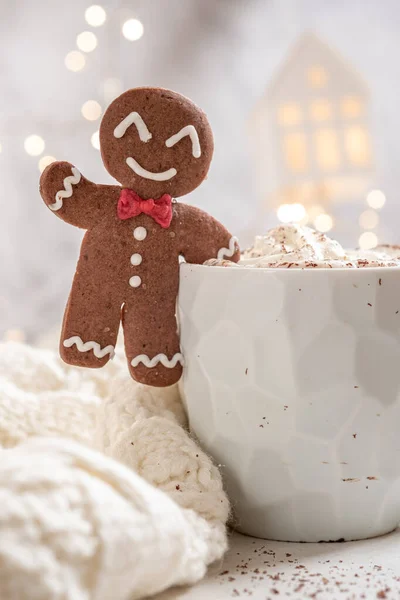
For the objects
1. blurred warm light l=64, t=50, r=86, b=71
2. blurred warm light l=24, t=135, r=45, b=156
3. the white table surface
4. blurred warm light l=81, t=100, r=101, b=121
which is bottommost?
the white table surface

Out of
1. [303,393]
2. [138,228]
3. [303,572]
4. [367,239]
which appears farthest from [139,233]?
[367,239]

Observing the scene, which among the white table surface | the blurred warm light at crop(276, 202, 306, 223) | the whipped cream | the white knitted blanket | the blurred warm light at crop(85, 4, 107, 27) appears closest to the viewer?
the white knitted blanket

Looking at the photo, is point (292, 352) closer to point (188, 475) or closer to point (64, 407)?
point (188, 475)

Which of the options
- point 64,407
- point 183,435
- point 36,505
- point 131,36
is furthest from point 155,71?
point 36,505

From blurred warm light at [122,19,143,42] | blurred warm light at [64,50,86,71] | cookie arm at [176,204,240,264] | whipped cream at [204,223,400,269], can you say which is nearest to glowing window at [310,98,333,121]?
blurred warm light at [122,19,143,42]

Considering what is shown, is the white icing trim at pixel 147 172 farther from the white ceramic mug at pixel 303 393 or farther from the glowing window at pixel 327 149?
the glowing window at pixel 327 149

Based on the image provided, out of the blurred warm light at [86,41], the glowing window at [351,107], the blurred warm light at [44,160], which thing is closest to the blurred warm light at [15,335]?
the blurred warm light at [44,160]

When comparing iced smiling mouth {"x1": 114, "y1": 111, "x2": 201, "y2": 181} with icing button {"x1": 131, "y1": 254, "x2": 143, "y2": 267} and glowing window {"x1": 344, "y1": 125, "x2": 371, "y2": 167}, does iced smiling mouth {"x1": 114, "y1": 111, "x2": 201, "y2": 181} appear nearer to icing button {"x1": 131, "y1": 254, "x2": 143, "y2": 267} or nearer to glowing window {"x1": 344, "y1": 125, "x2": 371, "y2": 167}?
icing button {"x1": 131, "y1": 254, "x2": 143, "y2": 267}
